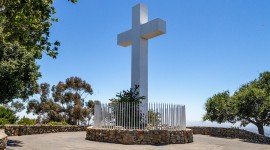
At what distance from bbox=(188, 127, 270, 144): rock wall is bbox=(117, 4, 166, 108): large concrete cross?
905cm

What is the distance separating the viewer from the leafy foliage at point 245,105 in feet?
73.7

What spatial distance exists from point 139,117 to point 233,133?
10648mm

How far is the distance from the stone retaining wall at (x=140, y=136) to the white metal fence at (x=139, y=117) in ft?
1.32

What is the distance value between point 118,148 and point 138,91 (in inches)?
199

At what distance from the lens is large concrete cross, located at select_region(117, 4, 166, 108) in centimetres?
1753

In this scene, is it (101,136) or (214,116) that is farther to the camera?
(214,116)

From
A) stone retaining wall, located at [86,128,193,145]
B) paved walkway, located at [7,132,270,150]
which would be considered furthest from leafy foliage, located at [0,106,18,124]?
stone retaining wall, located at [86,128,193,145]

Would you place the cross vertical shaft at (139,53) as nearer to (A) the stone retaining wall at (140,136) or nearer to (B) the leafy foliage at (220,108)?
(A) the stone retaining wall at (140,136)

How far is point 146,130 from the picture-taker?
48.9 feet

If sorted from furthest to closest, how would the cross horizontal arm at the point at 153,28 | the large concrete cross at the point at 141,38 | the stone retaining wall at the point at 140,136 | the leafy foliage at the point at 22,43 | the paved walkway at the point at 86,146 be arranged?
the large concrete cross at the point at 141,38 < the cross horizontal arm at the point at 153,28 < the stone retaining wall at the point at 140,136 < the paved walkway at the point at 86,146 < the leafy foliage at the point at 22,43

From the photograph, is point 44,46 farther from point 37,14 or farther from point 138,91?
point 138,91

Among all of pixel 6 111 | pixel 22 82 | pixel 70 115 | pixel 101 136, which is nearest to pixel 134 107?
pixel 101 136

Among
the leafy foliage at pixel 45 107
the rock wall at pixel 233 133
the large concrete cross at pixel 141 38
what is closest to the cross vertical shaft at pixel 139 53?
the large concrete cross at pixel 141 38

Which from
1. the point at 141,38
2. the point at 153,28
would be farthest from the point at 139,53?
the point at 153,28
